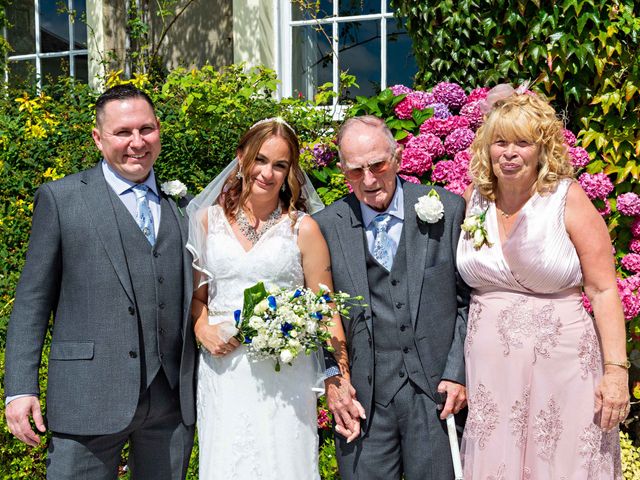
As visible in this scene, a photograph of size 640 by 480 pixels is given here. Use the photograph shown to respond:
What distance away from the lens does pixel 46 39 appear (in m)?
8.19

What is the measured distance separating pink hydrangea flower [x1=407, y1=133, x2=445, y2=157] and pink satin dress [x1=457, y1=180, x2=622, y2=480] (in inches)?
65.4

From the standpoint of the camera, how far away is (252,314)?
9.47 ft

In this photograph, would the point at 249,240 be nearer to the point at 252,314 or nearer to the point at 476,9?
the point at 252,314

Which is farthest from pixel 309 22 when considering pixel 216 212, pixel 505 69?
pixel 216 212

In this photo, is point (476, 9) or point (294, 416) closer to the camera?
point (294, 416)

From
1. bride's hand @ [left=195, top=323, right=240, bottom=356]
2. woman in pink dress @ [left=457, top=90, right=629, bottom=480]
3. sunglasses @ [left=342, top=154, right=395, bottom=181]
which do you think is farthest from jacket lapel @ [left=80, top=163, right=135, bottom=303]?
woman in pink dress @ [left=457, top=90, right=629, bottom=480]

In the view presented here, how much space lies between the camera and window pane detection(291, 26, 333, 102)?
6852mm

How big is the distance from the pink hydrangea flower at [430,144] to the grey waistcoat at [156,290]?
2069 mm

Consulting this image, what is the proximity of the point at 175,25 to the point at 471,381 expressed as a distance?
6064 mm

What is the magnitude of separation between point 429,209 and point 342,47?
4.06 m

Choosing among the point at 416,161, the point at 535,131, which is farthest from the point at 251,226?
the point at 416,161

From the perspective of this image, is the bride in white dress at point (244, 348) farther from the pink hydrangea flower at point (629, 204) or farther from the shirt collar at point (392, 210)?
the pink hydrangea flower at point (629, 204)

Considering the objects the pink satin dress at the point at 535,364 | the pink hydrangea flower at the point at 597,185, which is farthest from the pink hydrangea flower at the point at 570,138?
the pink satin dress at the point at 535,364

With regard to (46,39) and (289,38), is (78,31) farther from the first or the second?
(289,38)
